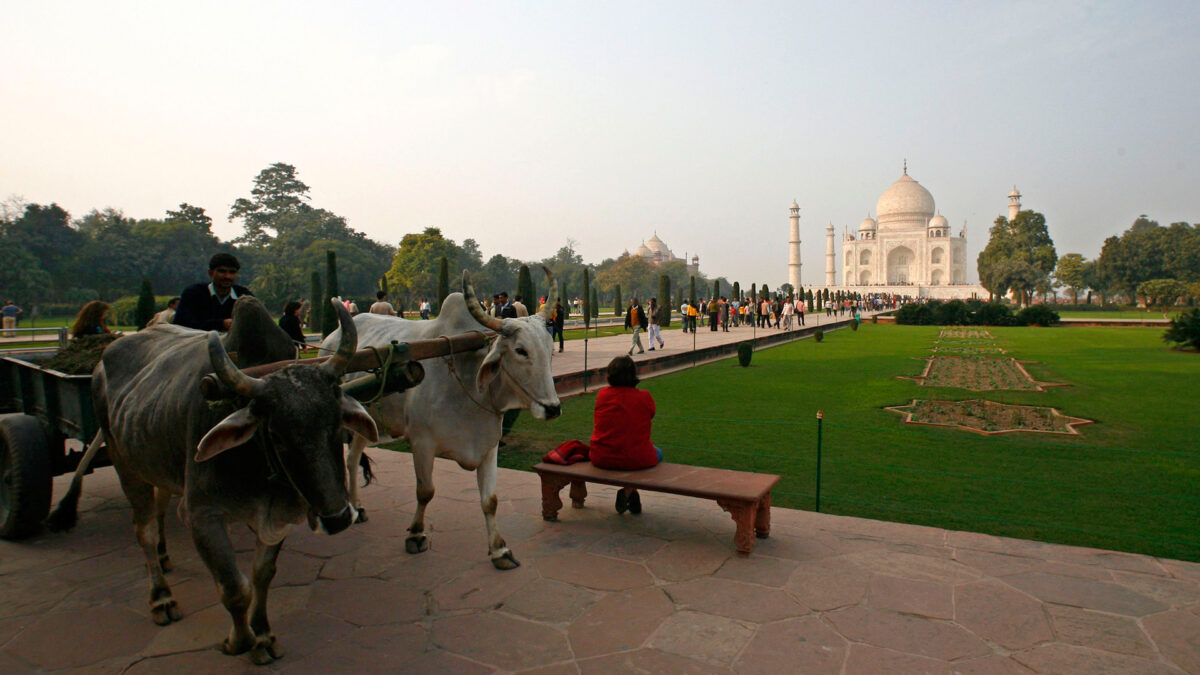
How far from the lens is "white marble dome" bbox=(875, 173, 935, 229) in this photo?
91688 mm

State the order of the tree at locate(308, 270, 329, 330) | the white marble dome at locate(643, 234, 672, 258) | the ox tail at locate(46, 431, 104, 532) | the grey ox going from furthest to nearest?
the white marble dome at locate(643, 234, 672, 258)
the tree at locate(308, 270, 329, 330)
the ox tail at locate(46, 431, 104, 532)
the grey ox

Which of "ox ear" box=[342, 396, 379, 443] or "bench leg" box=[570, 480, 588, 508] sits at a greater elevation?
"ox ear" box=[342, 396, 379, 443]

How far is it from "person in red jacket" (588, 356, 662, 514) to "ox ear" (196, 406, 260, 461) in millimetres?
2439

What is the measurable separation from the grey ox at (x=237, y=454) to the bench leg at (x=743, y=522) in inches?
90.0

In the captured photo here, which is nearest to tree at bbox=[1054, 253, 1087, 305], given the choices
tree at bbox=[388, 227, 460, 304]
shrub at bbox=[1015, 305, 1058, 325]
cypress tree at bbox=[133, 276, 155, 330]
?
shrub at bbox=[1015, 305, 1058, 325]

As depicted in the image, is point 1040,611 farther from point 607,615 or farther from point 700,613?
point 607,615

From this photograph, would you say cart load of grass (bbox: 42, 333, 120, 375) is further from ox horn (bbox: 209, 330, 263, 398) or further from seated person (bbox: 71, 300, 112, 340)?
ox horn (bbox: 209, 330, 263, 398)


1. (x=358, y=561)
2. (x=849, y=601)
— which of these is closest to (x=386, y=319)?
(x=358, y=561)

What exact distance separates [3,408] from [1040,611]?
6.98m

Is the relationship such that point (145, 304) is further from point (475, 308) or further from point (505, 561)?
point (505, 561)

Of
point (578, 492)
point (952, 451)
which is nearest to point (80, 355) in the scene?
point (578, 492)

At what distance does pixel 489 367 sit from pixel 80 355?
9.65ft

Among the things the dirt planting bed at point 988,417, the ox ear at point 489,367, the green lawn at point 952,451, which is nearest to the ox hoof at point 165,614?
the ox ear at point 489,367

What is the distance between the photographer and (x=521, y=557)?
13.5 ft
